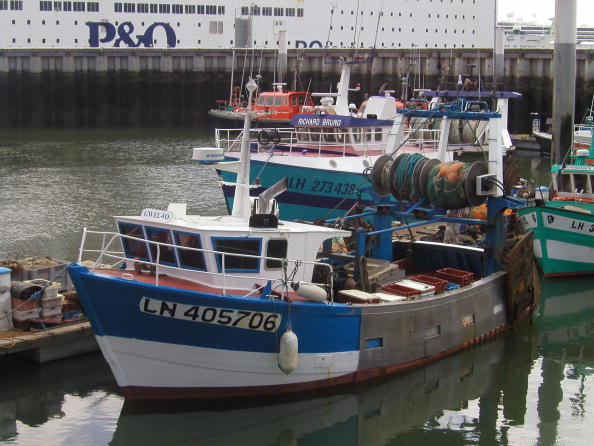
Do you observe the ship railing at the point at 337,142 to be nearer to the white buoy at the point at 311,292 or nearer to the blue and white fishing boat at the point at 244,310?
the blue and white fishing boat at the point at 244,310

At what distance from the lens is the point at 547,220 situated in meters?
19.5

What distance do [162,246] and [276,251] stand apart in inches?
59.9

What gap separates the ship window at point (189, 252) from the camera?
11891mm

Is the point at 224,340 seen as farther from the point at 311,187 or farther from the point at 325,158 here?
the point at 325,158

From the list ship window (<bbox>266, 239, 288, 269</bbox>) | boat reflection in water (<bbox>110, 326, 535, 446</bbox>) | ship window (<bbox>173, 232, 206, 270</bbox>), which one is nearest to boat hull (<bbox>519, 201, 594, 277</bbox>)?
boat reflection in water (<bbox>110, 326, 535, 446</bbox>)

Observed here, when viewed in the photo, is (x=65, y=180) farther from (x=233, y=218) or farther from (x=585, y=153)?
(x=233, y=218)

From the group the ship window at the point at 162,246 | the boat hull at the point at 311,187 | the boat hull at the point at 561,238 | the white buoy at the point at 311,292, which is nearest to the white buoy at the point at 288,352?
the white buoy at the point at 311,292

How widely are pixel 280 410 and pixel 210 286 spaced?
1882mm

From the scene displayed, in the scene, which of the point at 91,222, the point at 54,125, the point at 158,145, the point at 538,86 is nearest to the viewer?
the point at 91,222

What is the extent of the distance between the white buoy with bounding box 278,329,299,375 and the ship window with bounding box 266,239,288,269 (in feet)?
3.29

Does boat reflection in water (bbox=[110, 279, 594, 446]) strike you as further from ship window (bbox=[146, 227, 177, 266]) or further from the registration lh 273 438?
ship window (bbox=[146, 227, 177, 266])

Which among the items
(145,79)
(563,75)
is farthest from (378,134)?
(145,79)

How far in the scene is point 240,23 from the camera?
226 feet

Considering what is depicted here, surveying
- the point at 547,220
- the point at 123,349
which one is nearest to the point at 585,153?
the point at 547,220
